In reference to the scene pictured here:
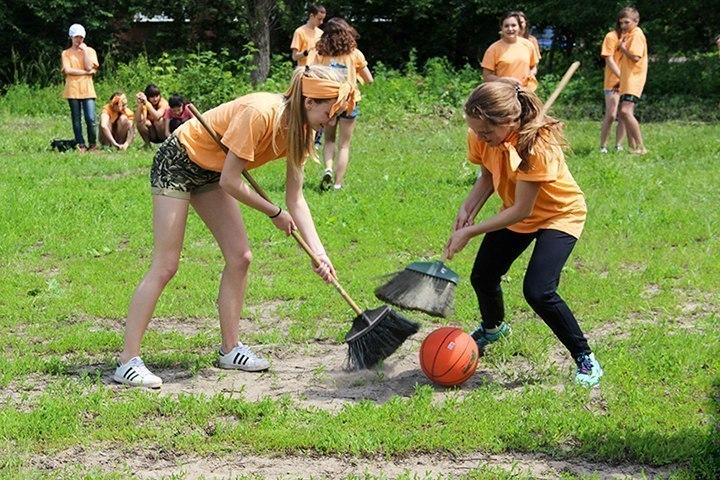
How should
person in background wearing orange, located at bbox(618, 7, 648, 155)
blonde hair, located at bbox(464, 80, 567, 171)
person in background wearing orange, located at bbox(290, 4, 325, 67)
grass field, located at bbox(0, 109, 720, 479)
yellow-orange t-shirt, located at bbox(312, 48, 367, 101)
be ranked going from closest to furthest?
grass field, located at bbox(0, 109, 720, 479) < blonde hair, located at bbox(464, 80, 567, 171) < yellow-orange t-shirt, located at bbox(312, 48, 367, 101) < person in background wearing orange, located at bbox(618, 7, 648, 155) < person in background wearing orange, located at bbox(290, 4, 325, 67)

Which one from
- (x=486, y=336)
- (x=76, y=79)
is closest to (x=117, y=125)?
(x=76, y=79)

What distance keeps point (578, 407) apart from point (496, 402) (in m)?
0.44

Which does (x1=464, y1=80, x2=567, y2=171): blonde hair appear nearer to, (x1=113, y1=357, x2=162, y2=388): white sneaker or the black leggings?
the black leggings

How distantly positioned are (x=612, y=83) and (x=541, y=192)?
807cm

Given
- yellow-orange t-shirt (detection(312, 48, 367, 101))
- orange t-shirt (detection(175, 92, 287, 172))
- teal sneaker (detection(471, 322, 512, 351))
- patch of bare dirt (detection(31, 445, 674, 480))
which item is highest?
yellow-orange t-shirt (detection(312, 48, 367, 101))

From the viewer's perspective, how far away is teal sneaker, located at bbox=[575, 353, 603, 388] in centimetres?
492

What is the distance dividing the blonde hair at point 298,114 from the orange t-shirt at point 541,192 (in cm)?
92

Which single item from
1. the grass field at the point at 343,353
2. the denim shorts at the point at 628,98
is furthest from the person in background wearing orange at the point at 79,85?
the denim shorts at the point at 628,98

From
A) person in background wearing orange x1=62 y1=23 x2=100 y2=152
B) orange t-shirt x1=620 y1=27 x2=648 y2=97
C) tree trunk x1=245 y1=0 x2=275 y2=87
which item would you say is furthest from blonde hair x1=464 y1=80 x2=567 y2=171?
tree trunk x1=245 y1=0 x2=275 y2=87

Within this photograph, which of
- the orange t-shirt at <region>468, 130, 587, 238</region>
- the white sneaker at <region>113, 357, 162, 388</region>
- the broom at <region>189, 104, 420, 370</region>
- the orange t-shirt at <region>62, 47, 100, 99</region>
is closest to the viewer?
the orange t-shirt at <region>468, 130, 587, 238</region>

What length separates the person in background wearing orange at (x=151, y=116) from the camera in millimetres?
13000

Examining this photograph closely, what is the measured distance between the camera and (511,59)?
978 cm

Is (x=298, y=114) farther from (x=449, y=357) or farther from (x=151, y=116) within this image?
(x=151, y=116)

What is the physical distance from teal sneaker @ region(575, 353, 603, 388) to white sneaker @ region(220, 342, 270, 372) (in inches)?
73.4
